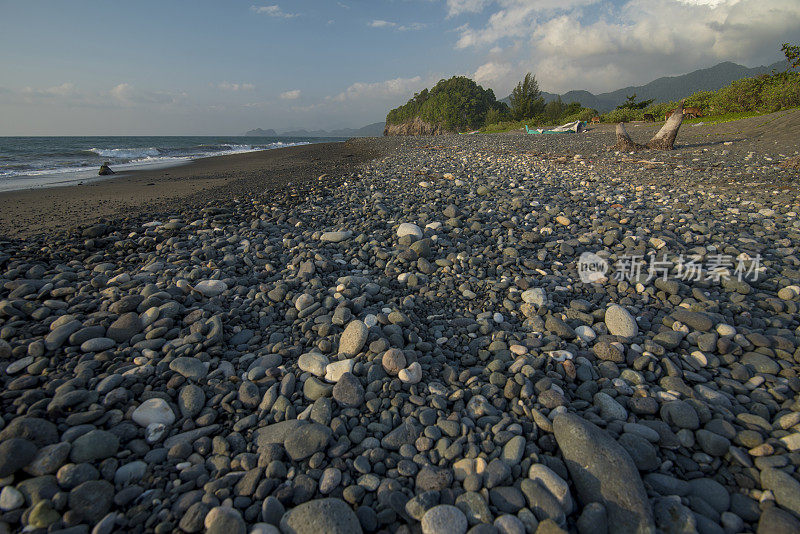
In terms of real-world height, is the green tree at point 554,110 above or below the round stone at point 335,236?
above

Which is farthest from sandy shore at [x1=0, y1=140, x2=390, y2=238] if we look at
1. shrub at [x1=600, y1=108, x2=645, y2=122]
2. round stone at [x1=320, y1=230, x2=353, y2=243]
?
shrub at [x1=600, y1=108, x2=645, y2=122]

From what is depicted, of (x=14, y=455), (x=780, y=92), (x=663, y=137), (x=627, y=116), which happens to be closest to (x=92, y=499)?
A: (x=14, y=455)

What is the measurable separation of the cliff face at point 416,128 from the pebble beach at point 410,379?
67.5 metres

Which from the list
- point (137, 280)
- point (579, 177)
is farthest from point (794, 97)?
point (137, 280)

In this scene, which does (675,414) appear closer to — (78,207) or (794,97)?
(78,207)

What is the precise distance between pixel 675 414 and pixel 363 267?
3.13 meters

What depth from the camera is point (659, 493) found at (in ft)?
5.58

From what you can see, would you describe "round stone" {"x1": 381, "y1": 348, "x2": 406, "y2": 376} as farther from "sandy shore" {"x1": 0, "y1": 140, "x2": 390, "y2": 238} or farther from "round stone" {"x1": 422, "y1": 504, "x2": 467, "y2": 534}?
"sandy shore" {"x1": 0, "y1": 140, "x2": 390, "y2": 238}

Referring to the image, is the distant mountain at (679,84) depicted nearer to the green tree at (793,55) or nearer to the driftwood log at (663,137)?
the green tree at (793,55)

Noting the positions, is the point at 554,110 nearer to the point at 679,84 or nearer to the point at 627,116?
the point at 627,116

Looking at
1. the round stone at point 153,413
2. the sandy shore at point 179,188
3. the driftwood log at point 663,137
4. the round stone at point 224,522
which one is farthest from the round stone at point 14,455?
the driftwood log at point 663,137

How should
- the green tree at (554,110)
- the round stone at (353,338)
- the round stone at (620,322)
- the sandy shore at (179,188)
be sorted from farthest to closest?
the green tree at (554,110)
the sandy shore at (179,188)
the round stone at (620,322)
the round stone at (353,338)

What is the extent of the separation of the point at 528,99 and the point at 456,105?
2403 centimetres

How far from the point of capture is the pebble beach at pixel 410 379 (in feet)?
5.32
